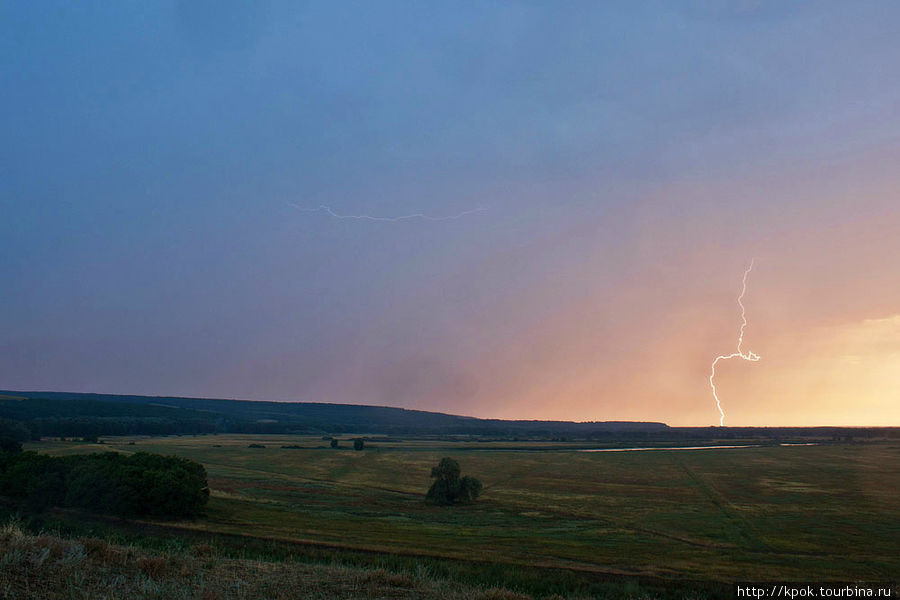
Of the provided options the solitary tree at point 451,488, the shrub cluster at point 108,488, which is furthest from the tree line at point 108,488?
the solitary tree at point 451,488

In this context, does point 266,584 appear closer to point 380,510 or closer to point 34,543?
point 34,543

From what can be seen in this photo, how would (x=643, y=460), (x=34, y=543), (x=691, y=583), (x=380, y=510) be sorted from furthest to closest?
(x=643, y=460)
(x=380, y=510)
(x=691, y=583)
(x=34, y=543)

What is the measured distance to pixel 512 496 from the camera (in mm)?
61250

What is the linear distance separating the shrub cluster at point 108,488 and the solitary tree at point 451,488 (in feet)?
70.0

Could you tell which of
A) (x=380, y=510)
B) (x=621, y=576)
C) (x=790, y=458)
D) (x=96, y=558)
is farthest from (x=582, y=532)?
(x=790, y=458)

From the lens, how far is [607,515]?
48.8 meters

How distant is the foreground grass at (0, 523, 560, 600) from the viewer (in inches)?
459

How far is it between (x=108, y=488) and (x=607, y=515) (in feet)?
124

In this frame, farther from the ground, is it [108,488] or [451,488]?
[108,488]

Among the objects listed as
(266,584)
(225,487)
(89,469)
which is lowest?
(225,487)

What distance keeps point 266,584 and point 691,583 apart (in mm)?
20286

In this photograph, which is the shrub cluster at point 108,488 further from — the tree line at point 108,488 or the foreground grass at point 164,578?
the foreground grass at point 164,578

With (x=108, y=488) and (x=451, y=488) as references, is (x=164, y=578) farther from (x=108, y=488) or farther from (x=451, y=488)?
(x=451, y=488)

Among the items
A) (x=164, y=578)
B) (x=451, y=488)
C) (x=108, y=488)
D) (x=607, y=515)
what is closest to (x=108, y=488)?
(x=108, y=488)
